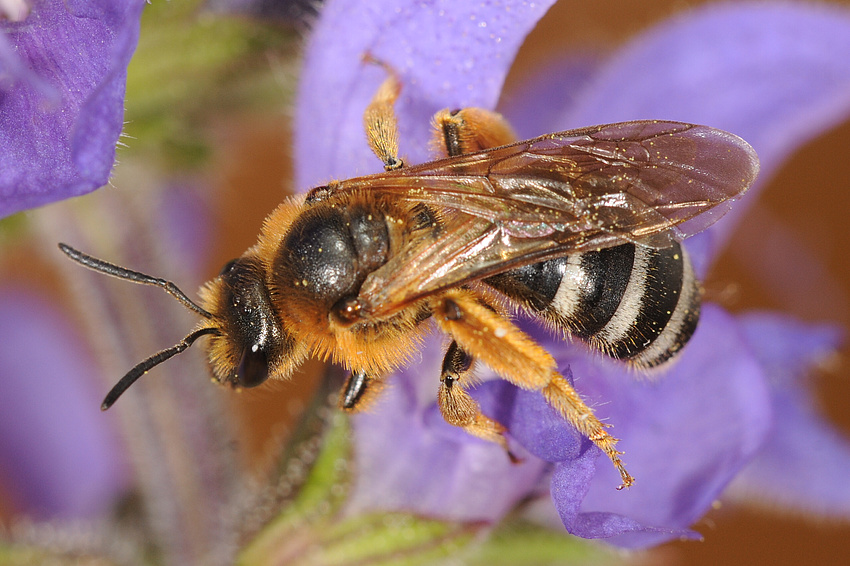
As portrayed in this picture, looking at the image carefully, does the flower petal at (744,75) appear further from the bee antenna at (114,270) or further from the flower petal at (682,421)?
the bee antenna at (114,270)

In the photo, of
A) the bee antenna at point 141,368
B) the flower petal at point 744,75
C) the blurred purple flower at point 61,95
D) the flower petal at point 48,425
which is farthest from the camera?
the flower petal at point 48,425

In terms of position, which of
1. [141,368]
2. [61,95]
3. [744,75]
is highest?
[744,75]

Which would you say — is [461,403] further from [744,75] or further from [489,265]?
[744,75]

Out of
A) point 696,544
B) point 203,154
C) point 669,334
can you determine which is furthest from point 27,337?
point 696,544

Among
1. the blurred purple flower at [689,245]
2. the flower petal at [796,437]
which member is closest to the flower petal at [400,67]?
the blurred purple flower at [689,245]

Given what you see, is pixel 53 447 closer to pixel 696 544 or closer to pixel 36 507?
pixel 36 507

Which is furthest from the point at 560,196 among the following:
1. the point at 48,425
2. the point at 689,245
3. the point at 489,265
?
the point at 48,425
